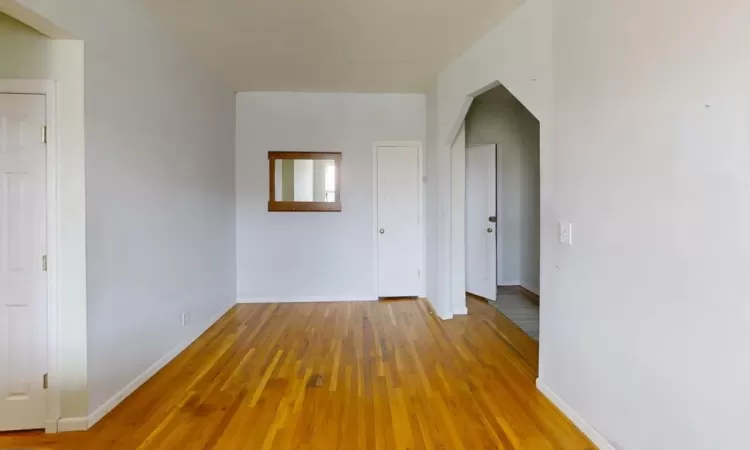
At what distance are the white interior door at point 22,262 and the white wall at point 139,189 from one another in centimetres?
25

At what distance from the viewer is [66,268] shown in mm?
2266

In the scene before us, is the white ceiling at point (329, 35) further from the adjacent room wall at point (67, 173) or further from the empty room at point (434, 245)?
the adjacent room wall at point (67, 173)

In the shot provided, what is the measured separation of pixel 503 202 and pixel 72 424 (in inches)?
219

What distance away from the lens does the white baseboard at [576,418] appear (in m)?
2.11

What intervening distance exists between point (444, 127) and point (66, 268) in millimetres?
3591

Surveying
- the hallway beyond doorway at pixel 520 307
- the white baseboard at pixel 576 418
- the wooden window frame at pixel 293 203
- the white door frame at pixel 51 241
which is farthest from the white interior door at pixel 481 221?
the white door frame at pixel 51 241

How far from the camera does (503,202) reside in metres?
6.13

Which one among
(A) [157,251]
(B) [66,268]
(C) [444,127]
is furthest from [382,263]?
(B) [66,268]

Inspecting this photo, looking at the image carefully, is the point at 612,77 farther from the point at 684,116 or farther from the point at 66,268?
the point at 66,268

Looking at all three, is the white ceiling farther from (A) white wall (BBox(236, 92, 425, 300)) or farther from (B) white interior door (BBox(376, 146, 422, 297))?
(B) white interior door (BBox(376, 146, 422, 297))

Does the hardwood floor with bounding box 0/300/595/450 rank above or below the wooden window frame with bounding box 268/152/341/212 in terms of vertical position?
below

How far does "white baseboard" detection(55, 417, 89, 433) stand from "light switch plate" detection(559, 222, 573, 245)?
304 cm

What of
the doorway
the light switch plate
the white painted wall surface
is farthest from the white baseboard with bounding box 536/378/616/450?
the doorway

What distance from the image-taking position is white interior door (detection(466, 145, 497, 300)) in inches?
207
